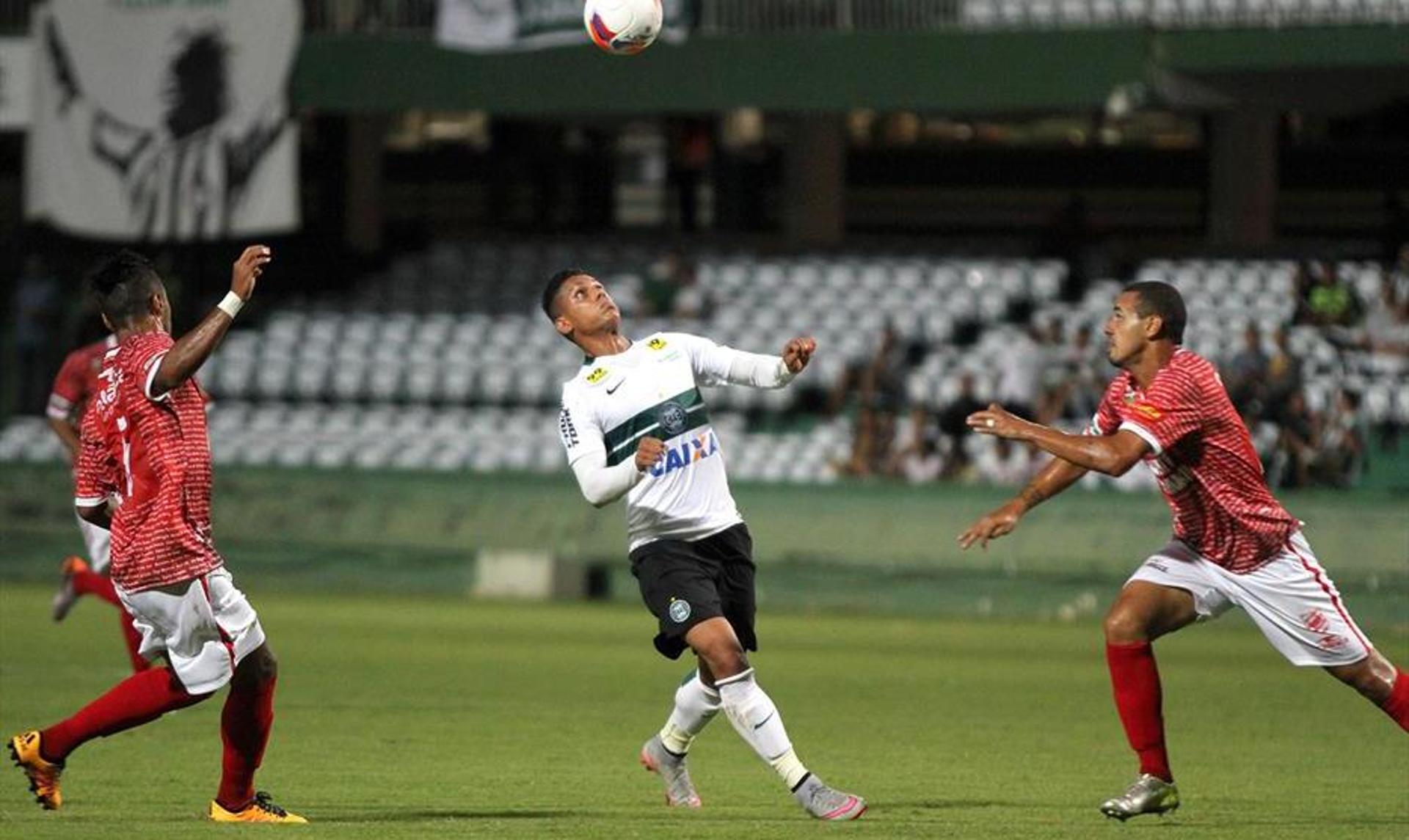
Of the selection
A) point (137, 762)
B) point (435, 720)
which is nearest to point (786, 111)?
point (435, 720)

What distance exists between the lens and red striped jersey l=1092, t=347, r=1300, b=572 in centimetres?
1071

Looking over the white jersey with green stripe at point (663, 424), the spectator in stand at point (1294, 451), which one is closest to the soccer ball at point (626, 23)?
the white jersey with green stripe at point (663, 424)

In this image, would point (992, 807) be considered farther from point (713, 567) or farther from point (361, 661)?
point (361, 661)

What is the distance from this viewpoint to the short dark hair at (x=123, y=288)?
1030 cm

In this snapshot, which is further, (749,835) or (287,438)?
(287,438)

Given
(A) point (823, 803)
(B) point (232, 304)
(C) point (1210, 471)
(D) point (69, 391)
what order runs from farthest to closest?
1. (D) point (69, 391)
2. (C) point (1210, 471)
3. (A) point (823, 803)
4. (B) point (232, 304)

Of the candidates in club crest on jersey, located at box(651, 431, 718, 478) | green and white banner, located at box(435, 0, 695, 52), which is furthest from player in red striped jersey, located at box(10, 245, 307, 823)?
green and white banner, located at box(435, 0, 695, 52)

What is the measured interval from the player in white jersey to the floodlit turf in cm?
43

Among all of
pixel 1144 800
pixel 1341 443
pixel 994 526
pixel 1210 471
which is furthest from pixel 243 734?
pixel 1341 443

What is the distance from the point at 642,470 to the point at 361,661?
9952 mm

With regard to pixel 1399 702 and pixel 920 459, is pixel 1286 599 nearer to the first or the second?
pixel 1399 702

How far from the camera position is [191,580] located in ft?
33.5

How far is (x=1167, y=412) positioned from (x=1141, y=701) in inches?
48.8

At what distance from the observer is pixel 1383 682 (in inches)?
432
